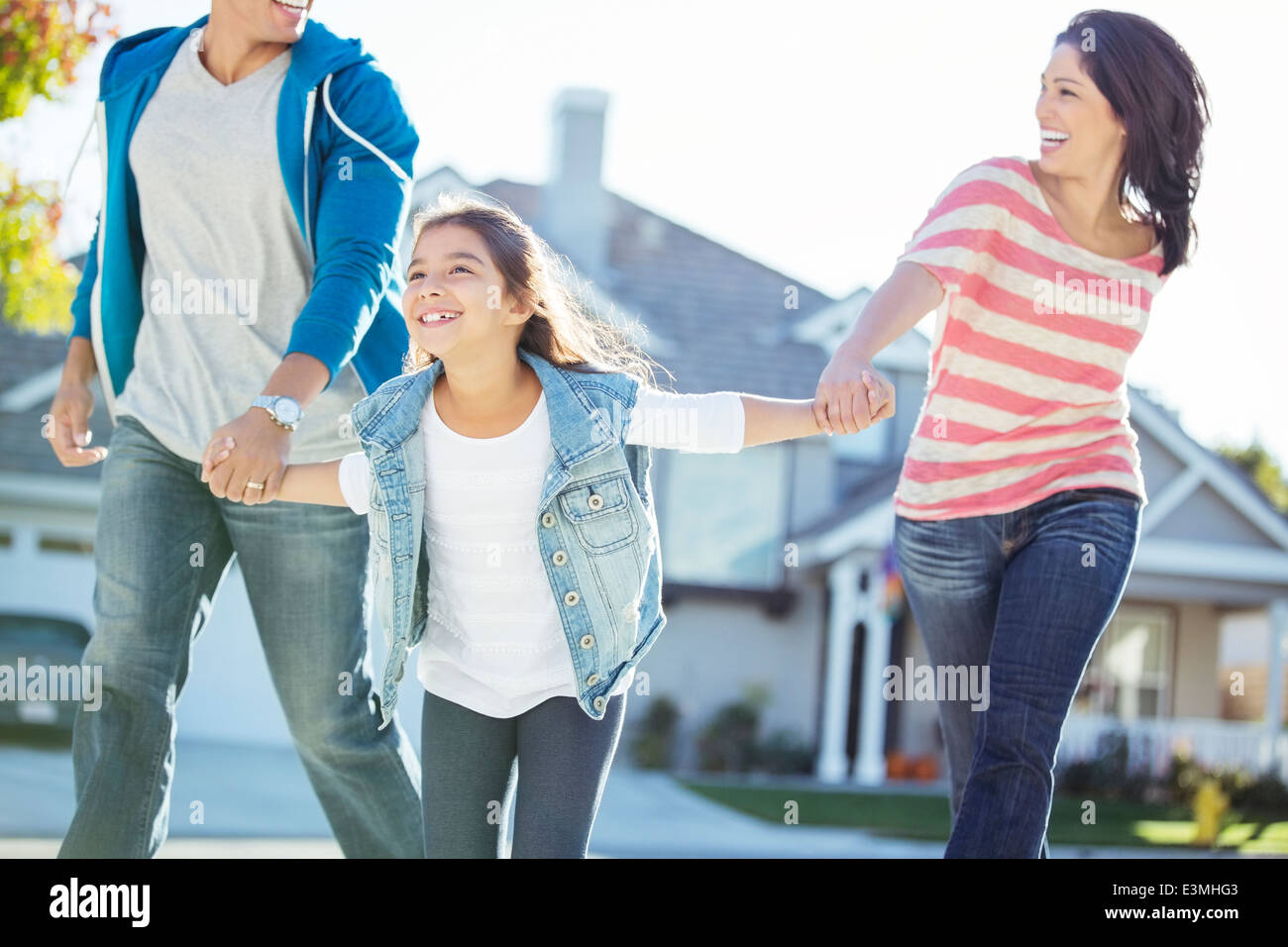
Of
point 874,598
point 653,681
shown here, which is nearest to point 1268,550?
point 874,598

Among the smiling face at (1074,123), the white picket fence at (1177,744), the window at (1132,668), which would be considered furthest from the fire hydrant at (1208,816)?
the smiling face at (1074,123)

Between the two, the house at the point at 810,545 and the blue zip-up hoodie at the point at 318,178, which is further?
the house at the point at 810,545

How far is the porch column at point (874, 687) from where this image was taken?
18625mm

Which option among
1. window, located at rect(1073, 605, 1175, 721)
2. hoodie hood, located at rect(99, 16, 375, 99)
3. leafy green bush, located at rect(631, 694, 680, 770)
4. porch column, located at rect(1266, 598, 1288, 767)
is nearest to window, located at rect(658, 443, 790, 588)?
leafy green bush, located at rect(631, 694, 680, 770)

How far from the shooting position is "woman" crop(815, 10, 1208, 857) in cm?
314

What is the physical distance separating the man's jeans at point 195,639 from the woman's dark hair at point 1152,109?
1948mm

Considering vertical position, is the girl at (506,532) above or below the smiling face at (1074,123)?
below

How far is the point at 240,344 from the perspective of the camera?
344cm

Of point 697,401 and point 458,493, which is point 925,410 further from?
point 458,493

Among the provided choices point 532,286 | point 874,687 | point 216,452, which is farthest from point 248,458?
point 874,687

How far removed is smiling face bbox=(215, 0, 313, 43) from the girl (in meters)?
0.63

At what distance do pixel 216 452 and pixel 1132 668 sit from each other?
66.0 feet

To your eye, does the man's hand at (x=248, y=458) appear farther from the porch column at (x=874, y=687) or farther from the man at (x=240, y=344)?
the porch column at (x=874, y=687)
